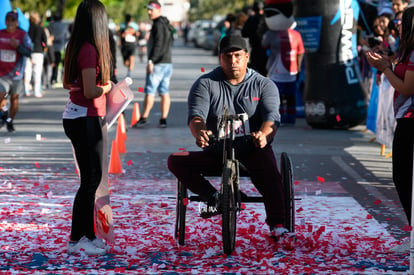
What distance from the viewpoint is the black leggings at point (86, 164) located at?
6.77m

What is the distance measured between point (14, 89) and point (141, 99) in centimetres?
712

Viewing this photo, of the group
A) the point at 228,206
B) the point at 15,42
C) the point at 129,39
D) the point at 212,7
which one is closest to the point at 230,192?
the point at 228,206

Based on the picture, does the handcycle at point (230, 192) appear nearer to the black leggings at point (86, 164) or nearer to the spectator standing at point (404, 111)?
the black leggings at point (86, 164)

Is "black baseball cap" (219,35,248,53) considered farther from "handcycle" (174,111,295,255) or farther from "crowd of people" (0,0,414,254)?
"handcycle" (174,111,295,255)

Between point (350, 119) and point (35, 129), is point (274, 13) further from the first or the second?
point (35, 129)

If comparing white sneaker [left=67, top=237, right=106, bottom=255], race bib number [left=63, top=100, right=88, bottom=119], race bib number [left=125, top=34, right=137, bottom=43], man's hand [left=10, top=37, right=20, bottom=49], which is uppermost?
man's hand [left=10, top=37, right=20, bottom=49]

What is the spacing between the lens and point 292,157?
40.4 feet

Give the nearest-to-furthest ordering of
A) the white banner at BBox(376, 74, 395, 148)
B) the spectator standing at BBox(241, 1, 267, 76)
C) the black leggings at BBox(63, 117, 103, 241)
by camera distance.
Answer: the black leggings at BBox(63, 117, 103, 241) → the white banner at BBox(376, 74, 395, 148) → the spectator standing at BBox(241, 1, 267, 76)

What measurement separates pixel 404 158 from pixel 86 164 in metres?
2.37

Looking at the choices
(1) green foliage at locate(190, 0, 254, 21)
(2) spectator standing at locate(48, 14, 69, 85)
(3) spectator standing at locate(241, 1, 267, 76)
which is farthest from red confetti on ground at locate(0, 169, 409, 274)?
(1) green foliage at locate(190, 0, 254, 21)

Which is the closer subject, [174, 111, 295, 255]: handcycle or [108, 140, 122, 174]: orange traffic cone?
[174, 111, 295, 255]: handcycle

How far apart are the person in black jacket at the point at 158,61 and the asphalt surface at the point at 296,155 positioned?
42cm

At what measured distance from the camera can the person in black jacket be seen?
15.8 m

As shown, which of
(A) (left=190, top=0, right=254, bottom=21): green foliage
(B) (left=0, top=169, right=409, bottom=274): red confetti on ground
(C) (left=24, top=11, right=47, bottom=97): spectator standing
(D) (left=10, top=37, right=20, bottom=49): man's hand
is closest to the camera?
(B) (left=0, top=169, right=409, bottom=274): red confetti on ground
